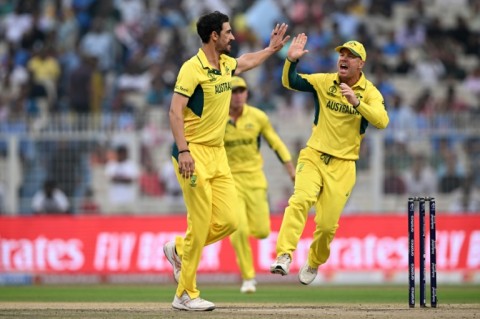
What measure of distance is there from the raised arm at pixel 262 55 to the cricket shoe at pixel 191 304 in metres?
2.35

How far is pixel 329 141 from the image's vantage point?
509 inches

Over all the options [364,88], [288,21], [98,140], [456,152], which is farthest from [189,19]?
[364,88]

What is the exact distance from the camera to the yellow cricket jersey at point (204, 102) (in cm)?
1184

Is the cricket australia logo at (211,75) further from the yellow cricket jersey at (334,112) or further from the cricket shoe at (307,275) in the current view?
the cricket shoe at (307,275)

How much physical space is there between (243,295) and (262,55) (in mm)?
4537

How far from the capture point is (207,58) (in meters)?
12.0

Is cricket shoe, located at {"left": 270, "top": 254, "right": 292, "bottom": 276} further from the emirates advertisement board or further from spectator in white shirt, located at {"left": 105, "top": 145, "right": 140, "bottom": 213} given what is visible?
spectator in white shirt, located at {"left": 105, "top": 145, "right": 140, "bottom": 213}

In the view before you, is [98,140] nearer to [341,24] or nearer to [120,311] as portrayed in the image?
[341,24]

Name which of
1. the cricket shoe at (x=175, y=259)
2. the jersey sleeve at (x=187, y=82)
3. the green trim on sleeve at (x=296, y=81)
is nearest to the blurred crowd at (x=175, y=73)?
the green trim on sleeve at (x=296, y=81)

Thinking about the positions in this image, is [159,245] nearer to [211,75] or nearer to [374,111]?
[374,111]

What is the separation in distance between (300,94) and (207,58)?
38.5 feet

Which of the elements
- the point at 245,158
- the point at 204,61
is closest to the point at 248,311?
the point at 204,61

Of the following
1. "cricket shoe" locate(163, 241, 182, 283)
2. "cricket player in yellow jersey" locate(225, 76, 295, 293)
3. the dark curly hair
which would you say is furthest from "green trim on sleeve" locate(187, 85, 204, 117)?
"cricket player in yellow jersey" locate(225, 76, 295, 293)

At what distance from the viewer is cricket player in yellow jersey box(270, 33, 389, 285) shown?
41.8 feet
